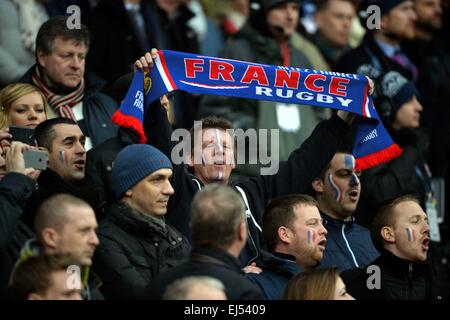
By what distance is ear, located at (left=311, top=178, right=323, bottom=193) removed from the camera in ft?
30.7

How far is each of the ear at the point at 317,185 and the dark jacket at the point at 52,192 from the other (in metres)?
1.82

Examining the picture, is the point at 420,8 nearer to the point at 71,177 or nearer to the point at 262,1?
the point at 262,1

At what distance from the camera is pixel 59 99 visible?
9312 mm

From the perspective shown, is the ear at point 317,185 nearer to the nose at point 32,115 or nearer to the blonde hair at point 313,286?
the nose at point 32,115

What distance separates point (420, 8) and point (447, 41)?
22.9 inches

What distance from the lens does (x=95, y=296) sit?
705 centimetres

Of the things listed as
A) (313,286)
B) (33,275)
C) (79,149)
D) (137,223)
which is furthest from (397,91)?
(33,275)

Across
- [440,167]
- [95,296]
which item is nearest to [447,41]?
[440,167]

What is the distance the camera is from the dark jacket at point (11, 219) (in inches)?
283

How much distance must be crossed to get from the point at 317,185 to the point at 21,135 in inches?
93.4

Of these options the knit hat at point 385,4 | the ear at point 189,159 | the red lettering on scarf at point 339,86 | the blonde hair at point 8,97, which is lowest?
the ear at point 189,159

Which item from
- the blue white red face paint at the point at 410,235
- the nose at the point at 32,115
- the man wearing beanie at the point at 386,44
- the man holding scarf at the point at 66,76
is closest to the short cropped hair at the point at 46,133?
the nose at the point at 32,115

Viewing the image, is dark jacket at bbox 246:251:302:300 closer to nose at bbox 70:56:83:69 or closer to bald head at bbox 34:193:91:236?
bald head at bbox 34:193:91:236

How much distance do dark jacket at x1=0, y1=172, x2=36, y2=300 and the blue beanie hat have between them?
680 millimetres
